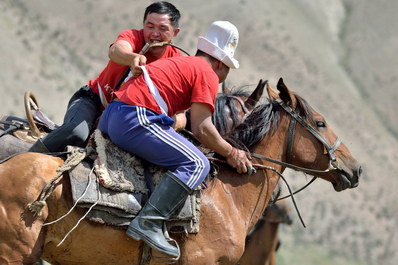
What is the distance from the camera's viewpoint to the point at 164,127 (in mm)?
6723

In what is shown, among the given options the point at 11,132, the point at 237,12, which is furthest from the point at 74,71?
the point at 11,132

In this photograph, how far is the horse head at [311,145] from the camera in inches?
305

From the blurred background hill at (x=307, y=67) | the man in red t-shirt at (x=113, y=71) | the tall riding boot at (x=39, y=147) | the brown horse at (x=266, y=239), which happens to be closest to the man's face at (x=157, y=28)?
the man in red t-shirt at (x=113, y=71)

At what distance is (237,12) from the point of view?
4822 cm

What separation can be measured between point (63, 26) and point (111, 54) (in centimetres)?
3233

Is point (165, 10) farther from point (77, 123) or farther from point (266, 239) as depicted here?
point (266, 239)

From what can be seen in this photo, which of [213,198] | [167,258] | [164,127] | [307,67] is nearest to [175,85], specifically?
[164,127]

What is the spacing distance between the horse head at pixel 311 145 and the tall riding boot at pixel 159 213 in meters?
1.69

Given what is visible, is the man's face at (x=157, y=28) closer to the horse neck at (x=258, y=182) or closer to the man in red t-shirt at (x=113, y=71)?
the man in red t-shirt at (x=113, y=71)

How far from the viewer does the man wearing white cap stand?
21.6 ft

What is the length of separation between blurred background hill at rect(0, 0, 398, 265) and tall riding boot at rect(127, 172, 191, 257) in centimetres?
1593

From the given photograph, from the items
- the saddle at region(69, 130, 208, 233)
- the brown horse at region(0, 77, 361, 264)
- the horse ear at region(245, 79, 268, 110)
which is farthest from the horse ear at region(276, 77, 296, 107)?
the saddle at region(69, 130, 208, 233)

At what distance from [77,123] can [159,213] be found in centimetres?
138

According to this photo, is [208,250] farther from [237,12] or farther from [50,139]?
[237,12]
